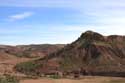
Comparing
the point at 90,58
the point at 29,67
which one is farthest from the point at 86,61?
the point at 29,67

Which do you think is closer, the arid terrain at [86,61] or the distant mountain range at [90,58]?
the arid terrain at [86,61]

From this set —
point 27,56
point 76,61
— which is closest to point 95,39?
point 76,61

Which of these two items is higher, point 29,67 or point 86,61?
point 86,61

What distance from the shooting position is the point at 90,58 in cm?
9881

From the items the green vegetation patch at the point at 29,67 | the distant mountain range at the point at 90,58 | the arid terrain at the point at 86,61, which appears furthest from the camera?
the green vegetation patch at the point at 29,67

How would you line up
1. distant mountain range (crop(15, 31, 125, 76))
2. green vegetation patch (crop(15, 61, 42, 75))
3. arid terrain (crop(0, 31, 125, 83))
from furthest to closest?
green vegetation patch (crop(15, 61, 42, 75))
distant mountain range (crop(15, 31, 125, 76))
arid terrain (crop(0, 31, 125, 83))

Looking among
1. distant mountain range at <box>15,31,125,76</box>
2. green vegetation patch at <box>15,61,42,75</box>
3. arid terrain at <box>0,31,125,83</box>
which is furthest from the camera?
green vegetation patch at <box>15,61,42,75</box>

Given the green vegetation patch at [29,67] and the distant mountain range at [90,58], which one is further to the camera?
the green vegetation patch at [29,67]

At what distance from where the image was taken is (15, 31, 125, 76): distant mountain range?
90.1 meters

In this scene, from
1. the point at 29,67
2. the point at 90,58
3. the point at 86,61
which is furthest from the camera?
the point at 29,67

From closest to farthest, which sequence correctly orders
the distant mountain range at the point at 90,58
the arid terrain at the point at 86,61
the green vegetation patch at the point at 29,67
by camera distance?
the arid terrain at the point at 86,61 → the distant mountain range at the point at 90,58 → the green vegetation patch at the point at 29,67

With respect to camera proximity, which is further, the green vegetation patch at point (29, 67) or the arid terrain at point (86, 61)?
the green vegetation patch at point (29, 67)

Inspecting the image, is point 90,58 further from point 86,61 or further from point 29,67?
point 29,67

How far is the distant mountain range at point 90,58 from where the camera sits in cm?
9012
